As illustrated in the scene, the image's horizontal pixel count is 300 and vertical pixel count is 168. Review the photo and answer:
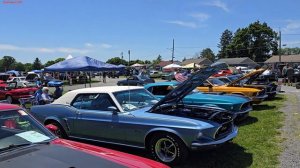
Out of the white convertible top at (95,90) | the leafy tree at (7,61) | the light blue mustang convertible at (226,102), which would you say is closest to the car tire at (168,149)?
the white convertible top at (95,90)

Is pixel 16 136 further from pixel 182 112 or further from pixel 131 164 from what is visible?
pixel 182 112

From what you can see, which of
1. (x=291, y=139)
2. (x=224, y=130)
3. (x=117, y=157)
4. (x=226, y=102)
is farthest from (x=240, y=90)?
(x=117, y=157)

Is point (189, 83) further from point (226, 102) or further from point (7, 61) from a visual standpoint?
point (7, 61)

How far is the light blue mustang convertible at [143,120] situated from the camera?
21.1ft

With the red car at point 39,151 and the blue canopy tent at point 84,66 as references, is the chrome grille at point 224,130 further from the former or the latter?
the blue canopy tent at point 84,66

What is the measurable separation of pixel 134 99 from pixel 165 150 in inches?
64.8

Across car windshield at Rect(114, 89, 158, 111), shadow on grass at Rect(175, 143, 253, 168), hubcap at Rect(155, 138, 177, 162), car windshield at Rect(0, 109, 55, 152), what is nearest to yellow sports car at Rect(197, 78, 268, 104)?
shadow on grass at Rect(175, 143, 253, 168)

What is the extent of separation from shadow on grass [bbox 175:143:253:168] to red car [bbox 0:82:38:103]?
15.1 metres

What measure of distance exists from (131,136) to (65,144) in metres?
3.07

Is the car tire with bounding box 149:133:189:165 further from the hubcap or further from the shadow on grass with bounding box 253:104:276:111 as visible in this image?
the shadow on grass with bounding box 253:104:276:111

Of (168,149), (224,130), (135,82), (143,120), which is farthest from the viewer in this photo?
(135,82)

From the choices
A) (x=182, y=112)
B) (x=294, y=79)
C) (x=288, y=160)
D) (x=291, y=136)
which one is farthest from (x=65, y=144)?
(x=294, y=79)

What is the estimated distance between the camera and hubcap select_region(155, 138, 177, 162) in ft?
21.6

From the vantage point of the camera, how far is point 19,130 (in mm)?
4180
